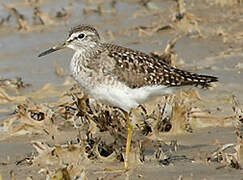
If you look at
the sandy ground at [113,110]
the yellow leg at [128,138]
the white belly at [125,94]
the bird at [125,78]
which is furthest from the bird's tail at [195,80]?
the yellow leg at [128,138]

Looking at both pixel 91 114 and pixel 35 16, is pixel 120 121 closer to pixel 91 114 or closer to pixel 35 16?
pixel 91 114

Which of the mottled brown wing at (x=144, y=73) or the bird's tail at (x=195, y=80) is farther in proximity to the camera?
the bird's tail at (x=195, y=80)

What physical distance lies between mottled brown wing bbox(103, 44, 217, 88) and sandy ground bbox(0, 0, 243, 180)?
1.30 feet

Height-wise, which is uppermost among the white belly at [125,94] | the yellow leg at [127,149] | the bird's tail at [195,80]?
the bird's tail at [195,80]

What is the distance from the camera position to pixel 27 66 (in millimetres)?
11078

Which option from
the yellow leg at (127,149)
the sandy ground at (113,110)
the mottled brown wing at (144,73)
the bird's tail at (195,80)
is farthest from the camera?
the bird's tail at (195,80)

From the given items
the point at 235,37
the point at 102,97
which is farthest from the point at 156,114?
the point at 235,37

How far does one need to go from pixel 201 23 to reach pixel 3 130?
5.27m

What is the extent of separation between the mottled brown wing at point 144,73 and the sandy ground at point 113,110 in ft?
1.30

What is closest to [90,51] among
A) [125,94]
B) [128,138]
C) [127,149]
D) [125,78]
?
[125,78]

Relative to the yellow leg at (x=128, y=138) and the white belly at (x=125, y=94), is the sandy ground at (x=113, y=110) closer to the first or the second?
the yellow leg at (x=128, y=138)

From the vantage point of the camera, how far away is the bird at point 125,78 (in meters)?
6.71

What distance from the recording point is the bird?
6.71m

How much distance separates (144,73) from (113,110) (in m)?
0.51
